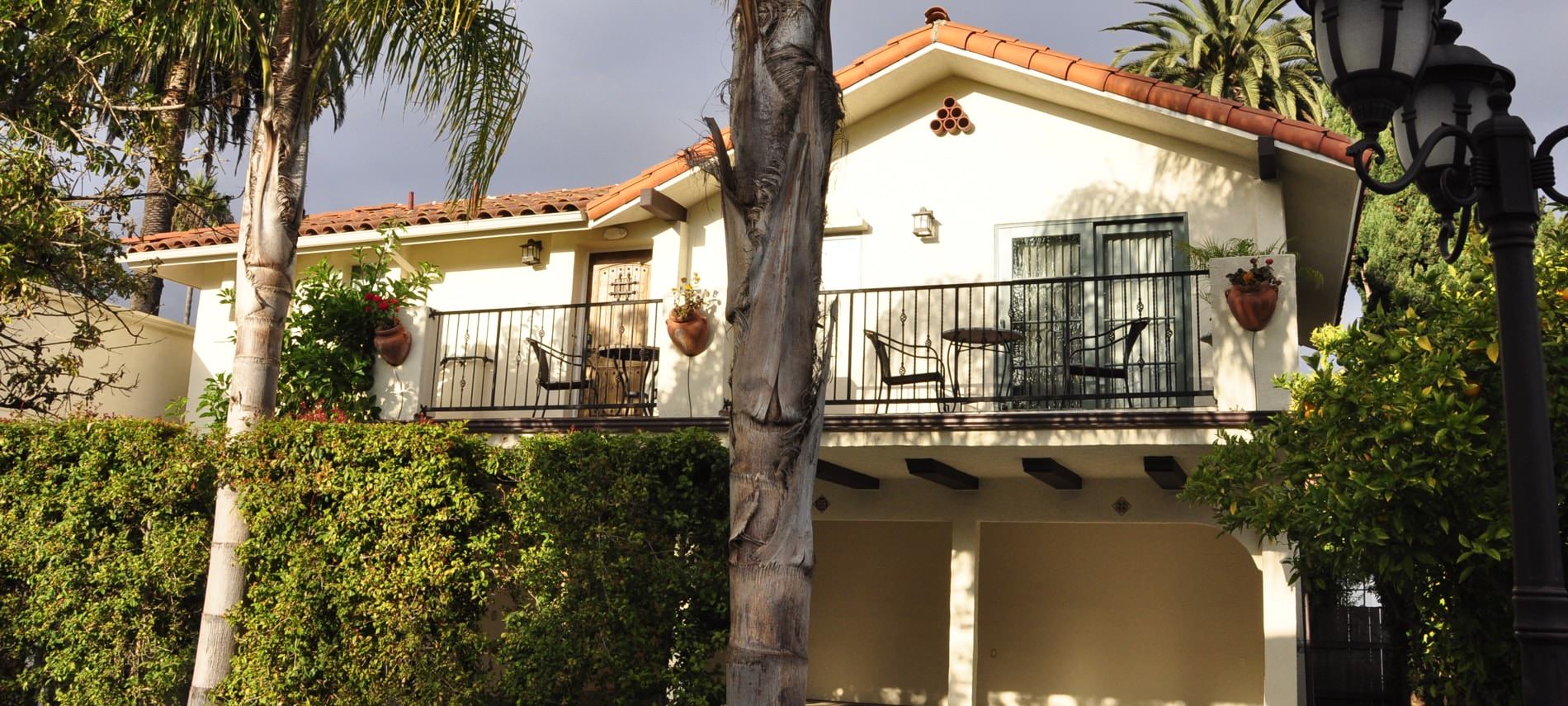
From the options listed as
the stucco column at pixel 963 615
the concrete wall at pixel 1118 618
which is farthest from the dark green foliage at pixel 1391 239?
the stucco column at pixel 963 615

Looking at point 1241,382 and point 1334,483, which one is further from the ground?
point 1241,382

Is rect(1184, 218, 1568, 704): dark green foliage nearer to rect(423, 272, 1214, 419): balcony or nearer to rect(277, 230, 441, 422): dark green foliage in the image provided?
rect(423, 272, 1214, 419): balcony

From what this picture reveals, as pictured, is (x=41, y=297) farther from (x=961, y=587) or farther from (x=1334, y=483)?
(x=1334, y=483)

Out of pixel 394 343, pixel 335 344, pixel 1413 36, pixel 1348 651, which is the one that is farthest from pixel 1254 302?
pixel 335 344

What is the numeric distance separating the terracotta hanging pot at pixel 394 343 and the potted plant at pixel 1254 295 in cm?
765

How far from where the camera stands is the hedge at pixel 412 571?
8156 mm

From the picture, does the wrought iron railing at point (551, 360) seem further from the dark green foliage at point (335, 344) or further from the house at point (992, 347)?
the dark green foliage at point (335, 344)

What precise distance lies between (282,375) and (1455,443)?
1132 centimetres

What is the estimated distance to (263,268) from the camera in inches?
324

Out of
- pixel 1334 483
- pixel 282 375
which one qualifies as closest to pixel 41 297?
pixel 282 375

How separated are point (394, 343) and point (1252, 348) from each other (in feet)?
26.0

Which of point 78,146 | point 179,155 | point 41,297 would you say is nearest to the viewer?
point 78,146

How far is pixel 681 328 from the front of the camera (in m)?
11.1

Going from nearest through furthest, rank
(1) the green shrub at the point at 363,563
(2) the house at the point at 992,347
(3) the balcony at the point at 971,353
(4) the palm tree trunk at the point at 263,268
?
(4) the palm tree trunk at the point at 263,268 → (1) the green shrub at the point at 363,563 → (2) the house at the point at 992,347 → (3) the balcony at the point at 971,353
